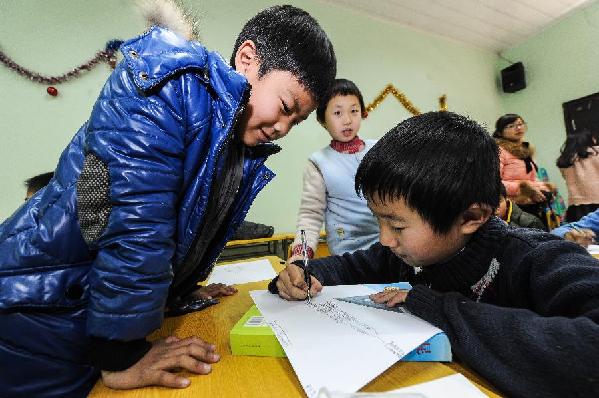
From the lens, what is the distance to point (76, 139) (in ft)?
1.93

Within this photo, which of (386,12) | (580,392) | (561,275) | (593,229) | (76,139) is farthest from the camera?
(386,12)

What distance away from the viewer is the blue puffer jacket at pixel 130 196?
1.45ft

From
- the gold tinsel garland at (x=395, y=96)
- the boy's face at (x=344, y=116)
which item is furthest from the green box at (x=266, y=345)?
the gold tinsel garland at (x=395, y=96)

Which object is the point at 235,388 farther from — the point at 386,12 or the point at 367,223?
the point at 386,12

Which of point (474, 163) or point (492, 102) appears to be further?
point (492, 102)

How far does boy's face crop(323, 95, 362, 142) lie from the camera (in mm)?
1412

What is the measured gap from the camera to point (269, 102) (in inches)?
27.0

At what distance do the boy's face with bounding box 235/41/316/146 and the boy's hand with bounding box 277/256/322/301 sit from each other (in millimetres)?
304

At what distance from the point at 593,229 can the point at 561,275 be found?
1173 millimetres

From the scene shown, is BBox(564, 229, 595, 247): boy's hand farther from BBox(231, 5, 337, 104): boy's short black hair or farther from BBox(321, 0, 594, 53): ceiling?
BBox(321, 0, 594, 53): ceiling

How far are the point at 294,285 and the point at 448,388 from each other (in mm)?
375

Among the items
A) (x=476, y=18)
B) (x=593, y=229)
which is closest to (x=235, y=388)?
(x=593, y=229)

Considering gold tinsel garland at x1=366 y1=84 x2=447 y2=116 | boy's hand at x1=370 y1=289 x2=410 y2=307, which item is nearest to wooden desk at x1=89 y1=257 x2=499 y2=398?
boy's hand at x1=370 y1=289 x2=410 y2=307

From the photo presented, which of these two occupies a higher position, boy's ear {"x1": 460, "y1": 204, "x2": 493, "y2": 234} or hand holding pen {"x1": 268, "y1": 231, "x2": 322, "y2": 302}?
boy's ear {"x1": 460, "y1": 204, "x2": 493, "y2": 234}
